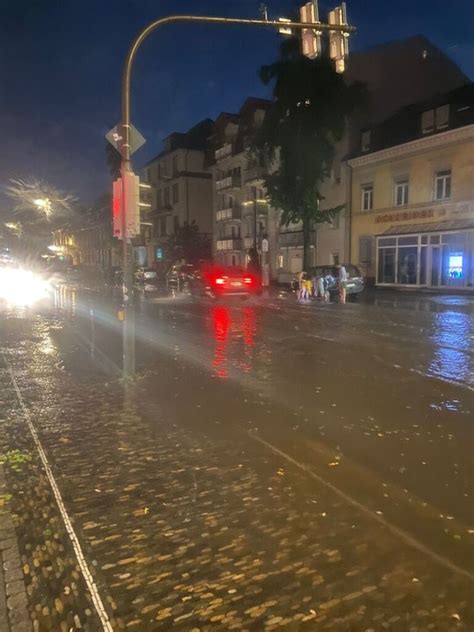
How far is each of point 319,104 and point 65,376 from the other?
1022 inches

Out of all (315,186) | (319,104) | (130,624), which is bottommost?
(130,624)

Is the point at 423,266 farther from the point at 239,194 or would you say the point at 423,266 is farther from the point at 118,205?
the point at 118,205

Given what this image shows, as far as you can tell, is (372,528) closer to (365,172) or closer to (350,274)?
(350,274)

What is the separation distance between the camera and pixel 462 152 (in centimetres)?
2603

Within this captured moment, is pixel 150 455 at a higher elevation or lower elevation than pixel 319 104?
lower

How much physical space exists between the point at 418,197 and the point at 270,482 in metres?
27.2

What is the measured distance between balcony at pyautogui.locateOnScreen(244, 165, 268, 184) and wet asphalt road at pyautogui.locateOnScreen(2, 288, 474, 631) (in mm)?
32244

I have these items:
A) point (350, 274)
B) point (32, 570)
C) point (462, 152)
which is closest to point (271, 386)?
point (32, 570)

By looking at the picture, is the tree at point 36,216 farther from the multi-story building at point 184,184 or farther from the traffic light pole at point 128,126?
the traffic light pole at point 128,126

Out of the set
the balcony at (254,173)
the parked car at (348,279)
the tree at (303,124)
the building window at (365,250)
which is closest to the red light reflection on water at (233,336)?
the parked car at (348,279)

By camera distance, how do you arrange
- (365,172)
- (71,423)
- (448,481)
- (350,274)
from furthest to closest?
(365,172), (350,274), (71,423), (448,481)

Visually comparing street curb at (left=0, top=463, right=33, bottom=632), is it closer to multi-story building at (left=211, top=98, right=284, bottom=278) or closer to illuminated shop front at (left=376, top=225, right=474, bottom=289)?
illuminated shop front at (left=376, top=225, right=474, bottom=289)

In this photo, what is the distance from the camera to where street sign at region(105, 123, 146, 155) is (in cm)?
813

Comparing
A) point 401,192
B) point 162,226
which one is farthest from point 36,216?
point 401,192
